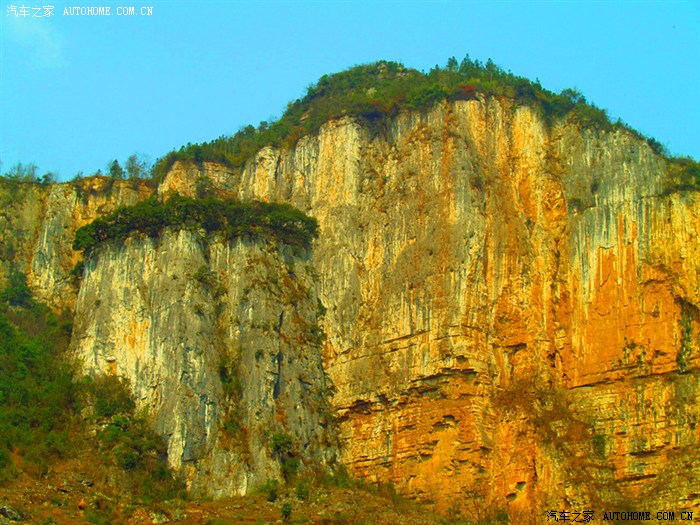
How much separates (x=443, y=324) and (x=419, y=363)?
4.80ft

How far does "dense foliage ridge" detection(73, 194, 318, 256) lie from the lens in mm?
49938

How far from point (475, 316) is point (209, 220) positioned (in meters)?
10.0

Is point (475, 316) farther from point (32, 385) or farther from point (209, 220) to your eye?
point (32, 385)

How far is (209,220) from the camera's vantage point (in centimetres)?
5028

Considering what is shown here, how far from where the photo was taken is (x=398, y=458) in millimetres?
46094

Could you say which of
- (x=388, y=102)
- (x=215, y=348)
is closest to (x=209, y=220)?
(x=215, y=348)

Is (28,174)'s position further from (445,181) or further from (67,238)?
(445,181)

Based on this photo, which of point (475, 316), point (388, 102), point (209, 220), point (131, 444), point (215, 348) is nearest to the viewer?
point (131, 444)

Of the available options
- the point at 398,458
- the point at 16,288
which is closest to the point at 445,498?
the point at 398,458

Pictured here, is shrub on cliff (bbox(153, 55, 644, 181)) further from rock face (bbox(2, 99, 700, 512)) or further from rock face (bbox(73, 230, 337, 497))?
rock face (bbox(73, 230, 337, 497))

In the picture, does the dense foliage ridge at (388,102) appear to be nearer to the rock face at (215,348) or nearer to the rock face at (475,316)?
the rock face at (475,316)

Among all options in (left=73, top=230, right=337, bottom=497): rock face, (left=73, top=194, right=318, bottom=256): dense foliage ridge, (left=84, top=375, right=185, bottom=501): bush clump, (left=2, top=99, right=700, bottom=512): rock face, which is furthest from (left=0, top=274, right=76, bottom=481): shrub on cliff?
(left=73, top=194, right=318, bottom=256): dense foliage ridge

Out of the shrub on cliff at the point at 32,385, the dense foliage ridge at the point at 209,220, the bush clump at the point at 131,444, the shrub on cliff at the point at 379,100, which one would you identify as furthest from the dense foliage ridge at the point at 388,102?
the bush clump at the point at 131,444

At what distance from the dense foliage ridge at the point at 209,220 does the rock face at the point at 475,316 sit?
0.65 metres
